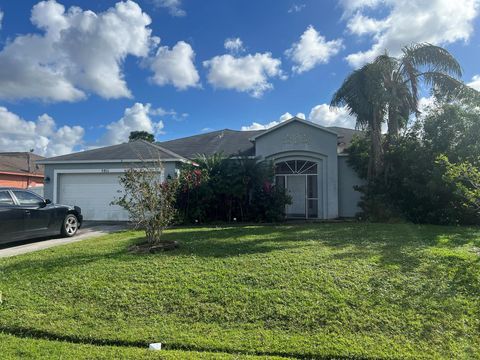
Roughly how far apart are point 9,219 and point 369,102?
42.5ft

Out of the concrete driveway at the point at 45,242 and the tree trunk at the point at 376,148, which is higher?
the tree trunk at the point at 376,148

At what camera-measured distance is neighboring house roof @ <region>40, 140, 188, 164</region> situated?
49.6ft

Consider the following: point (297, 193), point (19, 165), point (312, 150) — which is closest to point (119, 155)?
point (297, 193)

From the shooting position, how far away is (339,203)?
52.6 feet

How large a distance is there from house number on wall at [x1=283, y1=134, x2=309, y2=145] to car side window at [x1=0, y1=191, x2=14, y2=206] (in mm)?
10869

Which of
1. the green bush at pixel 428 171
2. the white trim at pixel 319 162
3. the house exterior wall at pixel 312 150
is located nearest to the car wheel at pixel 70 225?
the house exterior wall at pixel 312 150

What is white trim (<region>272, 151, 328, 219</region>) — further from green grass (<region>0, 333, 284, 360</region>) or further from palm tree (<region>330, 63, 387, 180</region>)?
green grass (<region>0, 333, 284, 360</region>)

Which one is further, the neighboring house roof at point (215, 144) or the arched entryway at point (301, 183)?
the neighboring house roof at point (215, 144)

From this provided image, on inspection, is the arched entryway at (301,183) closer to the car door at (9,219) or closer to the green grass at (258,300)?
the green grass at (258,300)

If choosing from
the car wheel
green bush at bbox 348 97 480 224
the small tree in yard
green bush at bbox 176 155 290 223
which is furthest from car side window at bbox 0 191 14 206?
green bush at bbox 348 97 480 224

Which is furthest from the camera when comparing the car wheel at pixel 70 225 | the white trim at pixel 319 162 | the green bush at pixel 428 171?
the white trim at pixel 319 162

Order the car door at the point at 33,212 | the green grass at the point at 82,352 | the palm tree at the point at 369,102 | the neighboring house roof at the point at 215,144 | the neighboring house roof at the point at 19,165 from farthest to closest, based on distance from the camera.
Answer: the neighboring house roof at the point at 19,165 < the neighboring house roof at the point at 215,144 < the palm tree at the point at 369,102 < the car door at the point at 33,212 < the green grass at the point at 82,352

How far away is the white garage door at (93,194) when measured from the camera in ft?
50.4

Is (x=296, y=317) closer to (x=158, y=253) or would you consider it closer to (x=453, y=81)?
(x=158, y=253)
